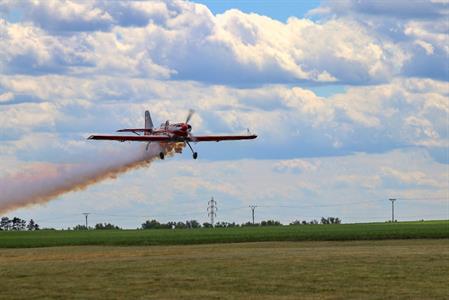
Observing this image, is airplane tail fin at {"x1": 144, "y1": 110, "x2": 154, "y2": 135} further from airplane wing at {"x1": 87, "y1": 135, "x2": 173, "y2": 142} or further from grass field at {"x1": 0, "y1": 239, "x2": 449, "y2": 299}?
grass field at {"x1": 0, "y1": 239, "x2": 449, "y2": 299}

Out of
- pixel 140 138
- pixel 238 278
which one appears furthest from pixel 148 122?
pixel 238 278

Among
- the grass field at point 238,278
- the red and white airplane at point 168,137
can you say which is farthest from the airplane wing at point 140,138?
the grass field at point 238,278

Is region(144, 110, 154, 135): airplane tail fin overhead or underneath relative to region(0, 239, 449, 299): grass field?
overhead

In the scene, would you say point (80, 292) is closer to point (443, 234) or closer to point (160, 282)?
point (160, 282)

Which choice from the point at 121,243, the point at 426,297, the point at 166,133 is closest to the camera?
the point at 426,297

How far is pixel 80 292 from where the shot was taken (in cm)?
4616

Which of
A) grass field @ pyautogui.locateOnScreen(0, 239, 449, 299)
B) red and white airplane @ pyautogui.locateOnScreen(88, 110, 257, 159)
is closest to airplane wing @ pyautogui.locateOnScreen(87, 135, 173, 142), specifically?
red and white airplane @ pyautogui.locateOnScreen(88, 110, 257, 159)

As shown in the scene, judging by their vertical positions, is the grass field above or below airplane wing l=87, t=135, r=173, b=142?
below

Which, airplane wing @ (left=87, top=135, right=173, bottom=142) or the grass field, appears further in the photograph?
airplane wing @ (left=87, top=135, right=173, bottom=142)

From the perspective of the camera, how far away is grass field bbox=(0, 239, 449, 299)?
149 feet

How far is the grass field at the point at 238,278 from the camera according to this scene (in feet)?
149

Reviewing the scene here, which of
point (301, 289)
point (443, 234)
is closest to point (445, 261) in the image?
point (301, 289)

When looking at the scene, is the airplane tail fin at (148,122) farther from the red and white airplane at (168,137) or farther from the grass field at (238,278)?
the grass field at (238,278)

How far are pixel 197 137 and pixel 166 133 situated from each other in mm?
5224
